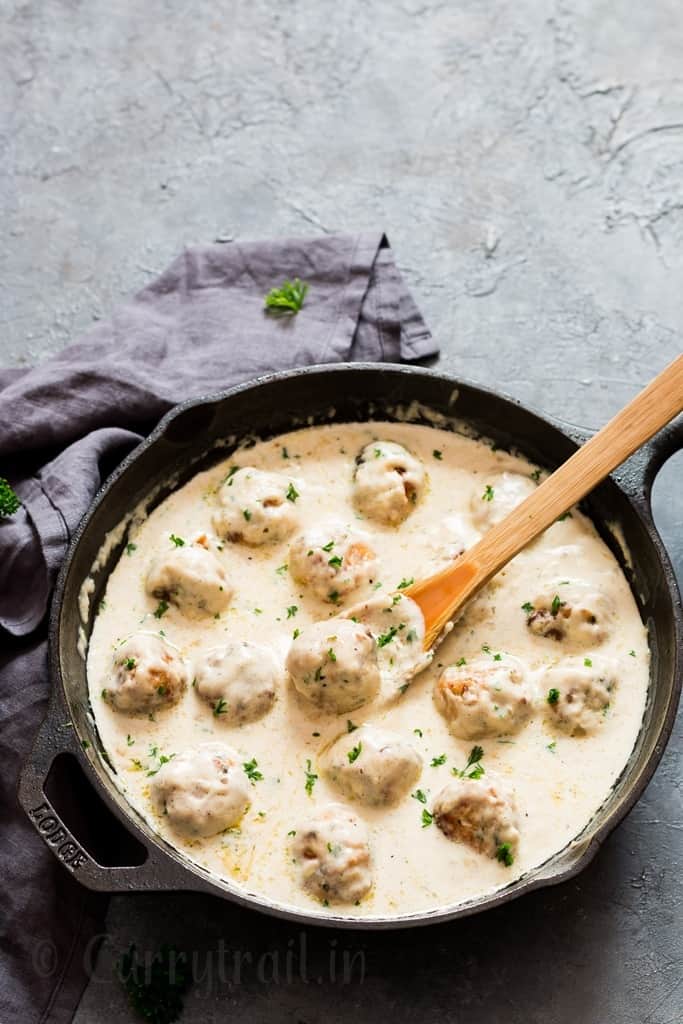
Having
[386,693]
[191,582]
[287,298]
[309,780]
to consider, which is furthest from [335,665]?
[287,298]

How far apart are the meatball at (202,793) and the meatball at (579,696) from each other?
98 centimetres

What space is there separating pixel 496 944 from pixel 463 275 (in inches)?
103

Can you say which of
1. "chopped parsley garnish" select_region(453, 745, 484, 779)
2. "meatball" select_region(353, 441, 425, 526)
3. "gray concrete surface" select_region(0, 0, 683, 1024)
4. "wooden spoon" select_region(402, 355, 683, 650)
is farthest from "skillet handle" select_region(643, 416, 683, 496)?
"chopped parsley garnish" select_region(453, 745, 484, 779)

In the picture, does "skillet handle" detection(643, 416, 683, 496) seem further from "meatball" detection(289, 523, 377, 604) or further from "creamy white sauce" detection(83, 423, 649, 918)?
"meatball" detection(289, 523, 377, 604)

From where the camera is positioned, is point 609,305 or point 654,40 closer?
point 609,305

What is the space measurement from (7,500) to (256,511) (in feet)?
2.83

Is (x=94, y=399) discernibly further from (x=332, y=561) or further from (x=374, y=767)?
(x=374, y=767)

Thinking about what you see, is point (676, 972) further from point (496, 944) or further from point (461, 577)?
point (461, 577)

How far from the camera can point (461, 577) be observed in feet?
12.9

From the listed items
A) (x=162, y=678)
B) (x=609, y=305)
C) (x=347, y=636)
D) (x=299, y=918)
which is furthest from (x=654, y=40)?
(x=299, y=918)

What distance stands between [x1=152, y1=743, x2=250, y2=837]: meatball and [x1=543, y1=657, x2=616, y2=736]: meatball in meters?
0.98

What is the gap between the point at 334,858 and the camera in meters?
3.55

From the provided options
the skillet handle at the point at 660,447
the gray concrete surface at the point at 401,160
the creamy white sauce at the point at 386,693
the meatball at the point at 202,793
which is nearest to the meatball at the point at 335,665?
the creamy white sauce at the point at 386,693

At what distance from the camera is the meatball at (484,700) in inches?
148
